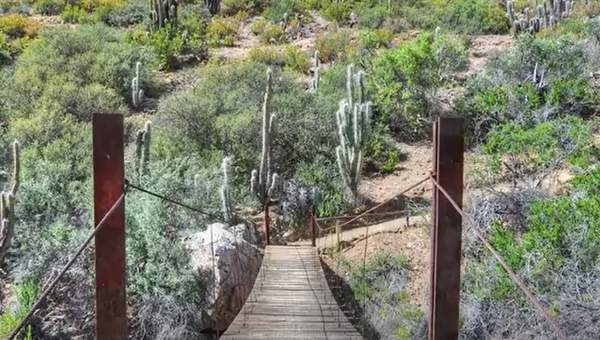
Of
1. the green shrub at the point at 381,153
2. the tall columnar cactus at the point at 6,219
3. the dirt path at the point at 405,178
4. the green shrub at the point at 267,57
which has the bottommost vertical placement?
the dirt path at the point at 405,178

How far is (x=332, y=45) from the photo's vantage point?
1988 centimetres

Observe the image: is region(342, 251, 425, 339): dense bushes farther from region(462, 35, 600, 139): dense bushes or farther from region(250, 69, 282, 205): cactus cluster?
region(462, 35, 600, 139): dense bushes

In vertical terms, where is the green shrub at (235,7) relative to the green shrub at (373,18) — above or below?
above

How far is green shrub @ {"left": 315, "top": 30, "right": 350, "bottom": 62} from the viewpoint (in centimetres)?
1975

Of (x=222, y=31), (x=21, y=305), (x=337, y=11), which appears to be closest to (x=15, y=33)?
(x=222, y=31)

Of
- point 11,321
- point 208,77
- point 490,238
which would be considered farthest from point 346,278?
point 208,77

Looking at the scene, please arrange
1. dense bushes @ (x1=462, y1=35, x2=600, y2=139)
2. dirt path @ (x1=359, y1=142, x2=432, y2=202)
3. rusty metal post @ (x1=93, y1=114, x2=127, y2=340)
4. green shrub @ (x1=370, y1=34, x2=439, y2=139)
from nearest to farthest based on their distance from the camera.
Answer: rusty metal post @ (x1=93, y1=114, x2=127, y2=340) < dirt path @ (x1=359, y1=142, x2=432, y2=202) < dense bushes @ (x1=462, y1=35, x2=600, y2=139) < green shrub @ (x1=370, y1=34, x2=439, y2=139)

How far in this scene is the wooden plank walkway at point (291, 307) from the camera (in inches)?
216

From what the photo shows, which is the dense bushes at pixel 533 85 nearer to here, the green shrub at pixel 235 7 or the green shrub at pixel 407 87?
the green shrub at pixel 407 87

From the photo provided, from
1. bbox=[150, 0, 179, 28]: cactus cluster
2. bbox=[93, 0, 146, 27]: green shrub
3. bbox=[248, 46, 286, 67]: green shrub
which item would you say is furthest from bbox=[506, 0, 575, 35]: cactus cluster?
bbox=[93, 0, 146, 27]: green shrub

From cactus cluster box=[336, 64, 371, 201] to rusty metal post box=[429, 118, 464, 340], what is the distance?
819 centimetres

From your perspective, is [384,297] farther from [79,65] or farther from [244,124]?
[79,65]

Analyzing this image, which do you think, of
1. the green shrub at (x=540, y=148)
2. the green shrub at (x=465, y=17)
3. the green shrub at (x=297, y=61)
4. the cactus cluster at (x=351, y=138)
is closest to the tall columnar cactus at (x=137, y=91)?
the green shrub at (x=297, y=61)

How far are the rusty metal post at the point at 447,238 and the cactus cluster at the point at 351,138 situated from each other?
8.19 meters
